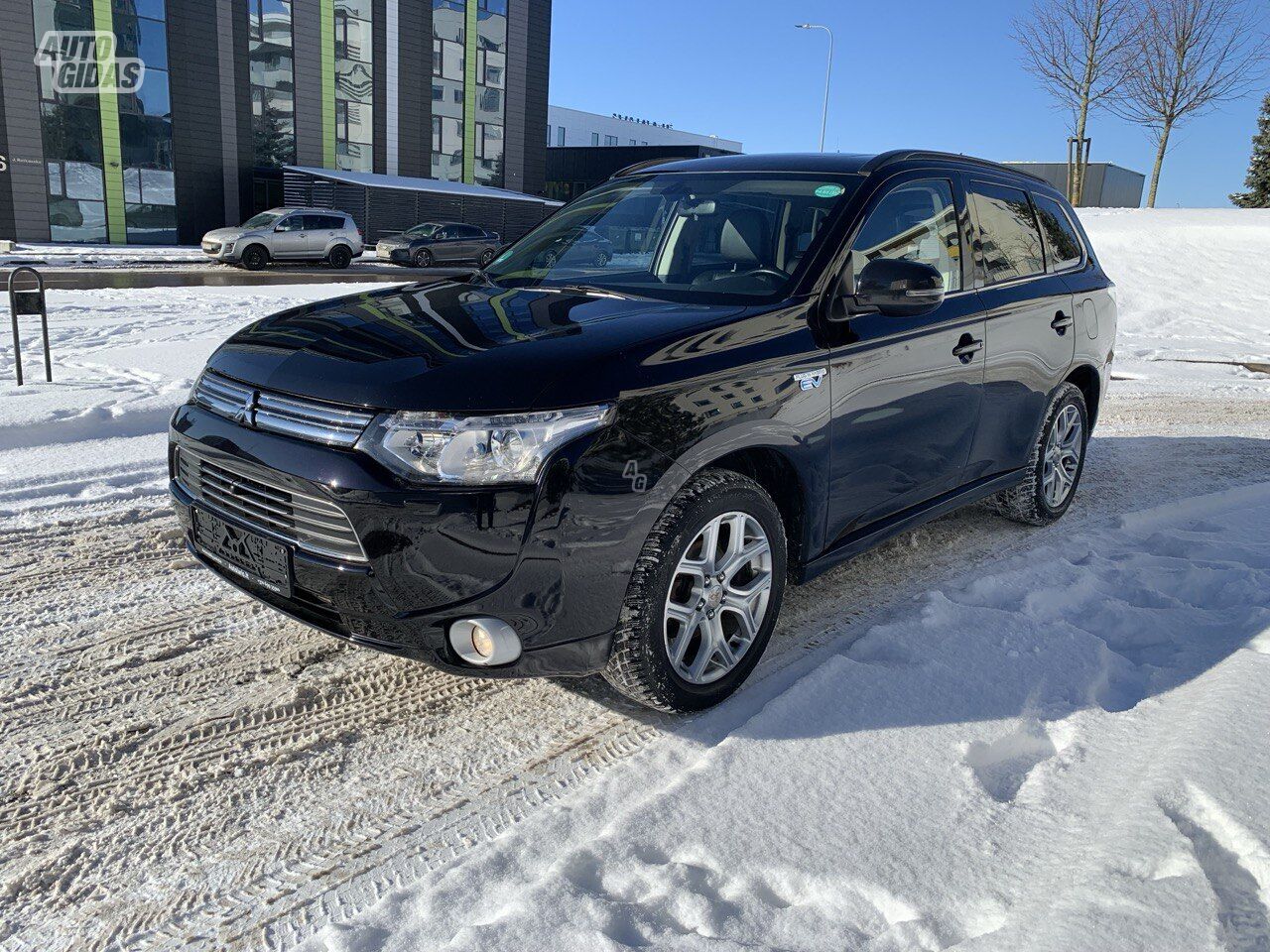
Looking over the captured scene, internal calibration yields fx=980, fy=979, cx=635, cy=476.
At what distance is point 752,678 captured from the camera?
3.45m

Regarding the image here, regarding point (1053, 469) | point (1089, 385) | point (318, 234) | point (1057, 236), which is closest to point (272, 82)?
point (318, 234)

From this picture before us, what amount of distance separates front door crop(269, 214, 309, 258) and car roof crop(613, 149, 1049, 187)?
23843 millimetres

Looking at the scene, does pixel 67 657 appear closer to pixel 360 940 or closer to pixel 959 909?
pixel 360 940

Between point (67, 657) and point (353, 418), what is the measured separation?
5.19 ft

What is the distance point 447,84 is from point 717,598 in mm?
45538

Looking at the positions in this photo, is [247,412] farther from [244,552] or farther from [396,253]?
[396,253]

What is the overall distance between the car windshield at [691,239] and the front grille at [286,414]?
1.26m

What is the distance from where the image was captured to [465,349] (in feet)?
9.39

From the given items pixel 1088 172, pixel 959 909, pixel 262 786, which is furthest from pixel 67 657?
pixel 1088 172

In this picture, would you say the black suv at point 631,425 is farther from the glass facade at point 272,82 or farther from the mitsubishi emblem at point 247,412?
the glass facade at point 272,82

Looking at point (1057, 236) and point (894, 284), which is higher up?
point (1057, 236)

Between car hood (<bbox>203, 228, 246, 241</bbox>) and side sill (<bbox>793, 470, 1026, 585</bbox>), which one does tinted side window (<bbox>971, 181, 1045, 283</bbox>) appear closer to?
side sill (<bbox>793, 470, 1026, 585</bbox>)

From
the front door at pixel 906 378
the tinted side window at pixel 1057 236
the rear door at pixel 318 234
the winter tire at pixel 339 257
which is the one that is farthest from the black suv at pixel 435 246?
the front door at pixel 906 378

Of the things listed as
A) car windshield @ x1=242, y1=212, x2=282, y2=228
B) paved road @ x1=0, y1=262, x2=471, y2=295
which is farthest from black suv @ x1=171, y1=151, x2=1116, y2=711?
car windshield @ x1=242, y1=212, x2=282, y2=228
